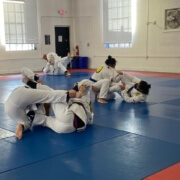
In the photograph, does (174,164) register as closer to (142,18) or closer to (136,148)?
(136,148)

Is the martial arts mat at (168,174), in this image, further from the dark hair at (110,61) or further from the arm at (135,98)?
the dark hair at (110,61)

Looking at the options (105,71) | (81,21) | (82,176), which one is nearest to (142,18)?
(81,21)

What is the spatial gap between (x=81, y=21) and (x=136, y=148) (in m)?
13.2

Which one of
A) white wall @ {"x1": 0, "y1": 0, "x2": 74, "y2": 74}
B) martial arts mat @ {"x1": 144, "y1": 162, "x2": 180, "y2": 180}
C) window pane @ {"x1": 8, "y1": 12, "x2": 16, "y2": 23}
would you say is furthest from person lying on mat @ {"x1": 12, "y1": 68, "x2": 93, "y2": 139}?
window pane @ {"x1": 8, "y1": 12, "x2": 16, "y2": 23}

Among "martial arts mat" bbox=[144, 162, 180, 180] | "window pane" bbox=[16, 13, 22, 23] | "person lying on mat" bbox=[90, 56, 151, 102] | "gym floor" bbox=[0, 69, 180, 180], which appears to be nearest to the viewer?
"martial arts mat" bbox=[144, 162, 180, 180]

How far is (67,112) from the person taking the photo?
393 centimetres

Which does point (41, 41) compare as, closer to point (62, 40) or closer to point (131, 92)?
point (62, 40)

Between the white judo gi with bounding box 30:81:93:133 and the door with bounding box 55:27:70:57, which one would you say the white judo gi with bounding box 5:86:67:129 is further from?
the door with bounding box 55:27:70:57

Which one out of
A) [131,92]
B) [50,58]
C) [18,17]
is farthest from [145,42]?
[131,92]

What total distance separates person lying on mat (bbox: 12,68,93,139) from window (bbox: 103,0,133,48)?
994cm

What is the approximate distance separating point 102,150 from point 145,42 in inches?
408

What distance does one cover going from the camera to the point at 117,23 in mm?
14016

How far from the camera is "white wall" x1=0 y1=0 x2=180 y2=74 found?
12273mm

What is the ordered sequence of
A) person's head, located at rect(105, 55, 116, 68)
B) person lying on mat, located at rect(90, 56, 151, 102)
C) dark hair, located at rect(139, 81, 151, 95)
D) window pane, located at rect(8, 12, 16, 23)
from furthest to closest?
window pane, located at rect(8, 12, 16, 23), person's head, located at rect(105, 55, 116, 68), person lying on mat, located at rect(90, 56, 151, 102), dark hair, located at rect(139, 81, 151, 95)
